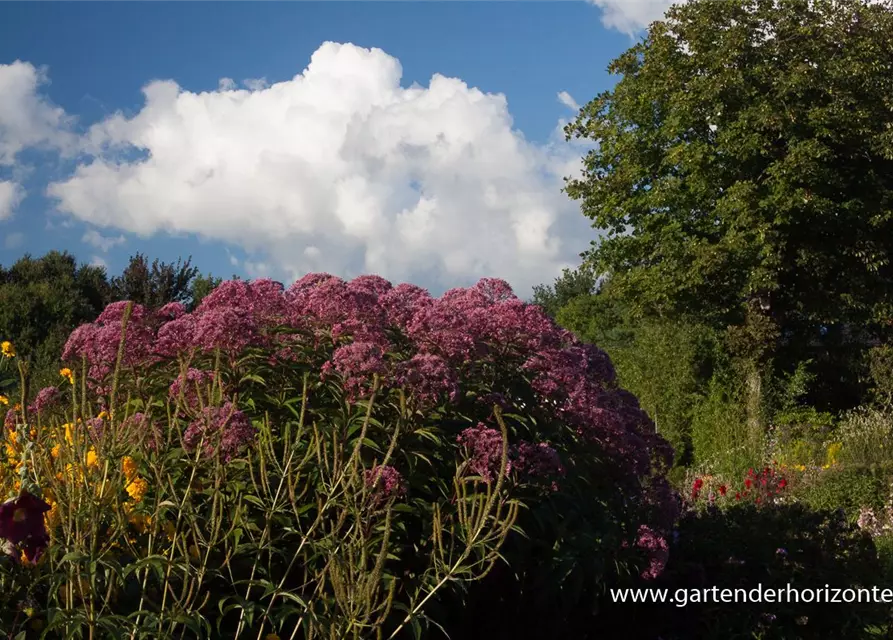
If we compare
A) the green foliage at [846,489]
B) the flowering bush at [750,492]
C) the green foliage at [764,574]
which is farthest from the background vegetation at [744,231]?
the green foliage at [764,574]

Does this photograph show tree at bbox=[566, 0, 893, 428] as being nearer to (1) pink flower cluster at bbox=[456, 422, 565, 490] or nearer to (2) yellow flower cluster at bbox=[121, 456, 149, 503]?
(1) pink flower cluster at bbox=[456, 422, 565, 490]

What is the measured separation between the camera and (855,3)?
22.6m

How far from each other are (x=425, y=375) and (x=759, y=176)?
20075 millimetres

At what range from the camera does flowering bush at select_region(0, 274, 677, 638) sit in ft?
8.73

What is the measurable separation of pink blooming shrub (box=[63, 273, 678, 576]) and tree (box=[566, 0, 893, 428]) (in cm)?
1644

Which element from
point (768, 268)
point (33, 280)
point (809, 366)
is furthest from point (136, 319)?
point (33, 280)

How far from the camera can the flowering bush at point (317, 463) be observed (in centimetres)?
266

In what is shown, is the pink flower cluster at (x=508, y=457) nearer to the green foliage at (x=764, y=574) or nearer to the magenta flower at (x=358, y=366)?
the magenta flower at (x=358, y=366)

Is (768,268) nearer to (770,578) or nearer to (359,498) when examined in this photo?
(770,578)

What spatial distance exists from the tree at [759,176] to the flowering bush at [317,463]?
1673 centimetres

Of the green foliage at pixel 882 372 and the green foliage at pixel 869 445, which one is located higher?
the green foliage at pixel 882 372

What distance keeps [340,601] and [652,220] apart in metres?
21.6

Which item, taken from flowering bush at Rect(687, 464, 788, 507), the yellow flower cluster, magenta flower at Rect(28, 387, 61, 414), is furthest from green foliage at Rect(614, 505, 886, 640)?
magenta flower at Rect(28, 387, 61, 414)

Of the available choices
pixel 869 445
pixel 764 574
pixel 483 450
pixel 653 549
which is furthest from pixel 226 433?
pixel 869 445
